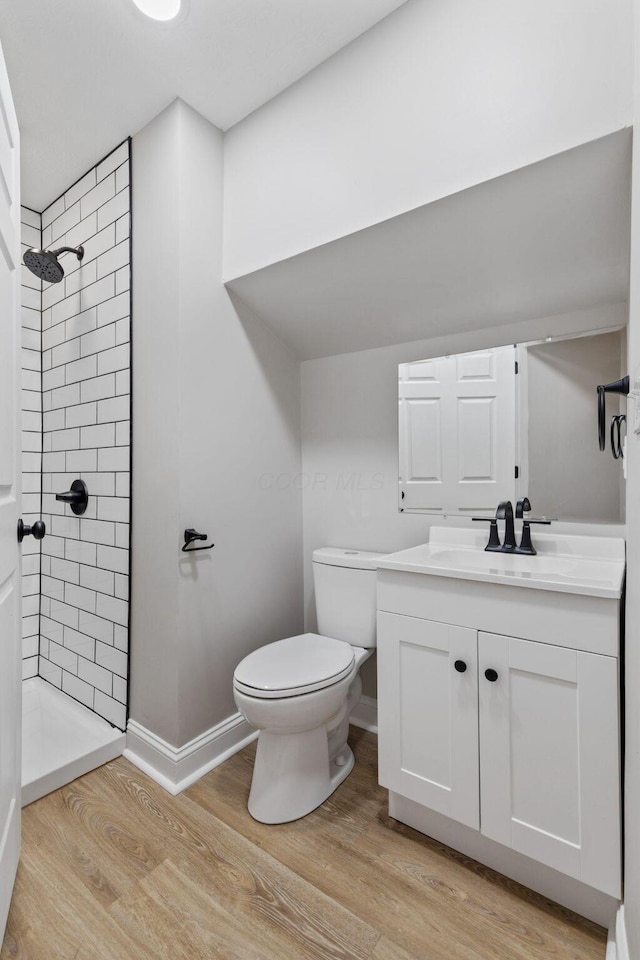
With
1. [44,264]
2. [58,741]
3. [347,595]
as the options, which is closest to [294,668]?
[347,595]

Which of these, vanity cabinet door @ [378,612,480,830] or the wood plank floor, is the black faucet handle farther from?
the wood plank floor

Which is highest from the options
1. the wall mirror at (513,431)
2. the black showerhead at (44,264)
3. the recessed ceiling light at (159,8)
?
the recessed ceiling light at (159,8)

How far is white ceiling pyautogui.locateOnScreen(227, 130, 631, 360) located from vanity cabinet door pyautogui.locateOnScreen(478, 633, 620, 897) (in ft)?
3.70

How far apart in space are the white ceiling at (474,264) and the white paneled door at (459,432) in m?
0.17

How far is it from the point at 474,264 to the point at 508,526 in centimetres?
89

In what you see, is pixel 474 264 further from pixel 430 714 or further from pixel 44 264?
pixel 44 264

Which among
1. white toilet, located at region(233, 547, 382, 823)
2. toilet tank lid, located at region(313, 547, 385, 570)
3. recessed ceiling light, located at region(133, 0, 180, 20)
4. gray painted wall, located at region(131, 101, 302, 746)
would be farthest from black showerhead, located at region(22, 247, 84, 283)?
white toilet, located at region(233, 547, 382, 823)

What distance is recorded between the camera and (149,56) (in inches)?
57.6

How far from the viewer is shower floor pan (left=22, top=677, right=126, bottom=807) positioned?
160cm

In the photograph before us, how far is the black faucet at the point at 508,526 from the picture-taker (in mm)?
1596

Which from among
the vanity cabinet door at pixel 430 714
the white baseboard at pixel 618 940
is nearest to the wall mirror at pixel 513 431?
the vanity cabinet door at pixel 430 714

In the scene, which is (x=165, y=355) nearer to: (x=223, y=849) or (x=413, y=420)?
(x=413, y=420)

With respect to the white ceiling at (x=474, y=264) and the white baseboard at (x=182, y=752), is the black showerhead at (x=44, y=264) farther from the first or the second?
the white baseboard at (x=182, y=752)

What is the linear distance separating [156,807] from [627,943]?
4.37 feet
